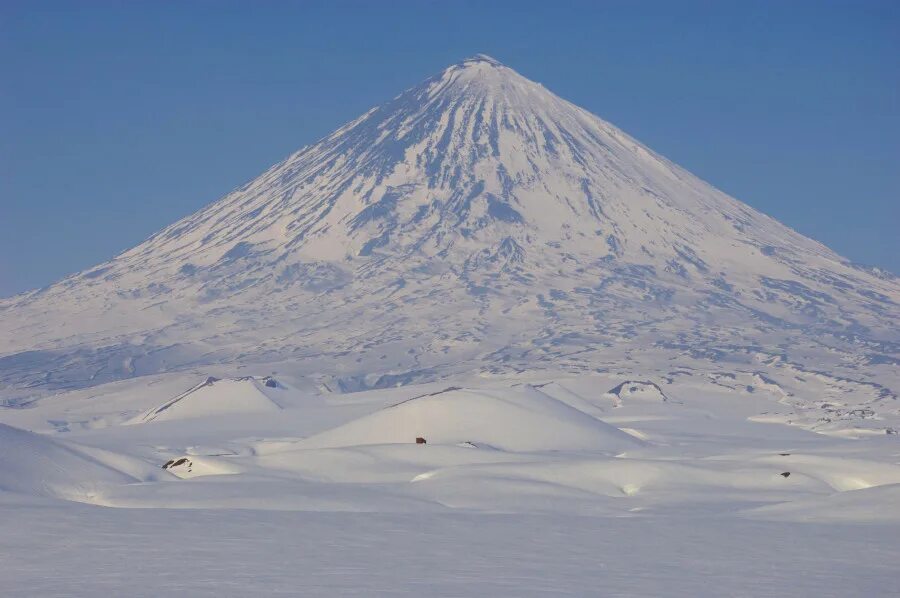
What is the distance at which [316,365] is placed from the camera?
646 ft

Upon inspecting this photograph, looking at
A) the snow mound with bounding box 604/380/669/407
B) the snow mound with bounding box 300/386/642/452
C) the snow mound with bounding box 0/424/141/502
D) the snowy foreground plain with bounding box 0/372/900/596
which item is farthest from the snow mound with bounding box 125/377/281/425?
the snow mound with bounding box 0/424/141/502

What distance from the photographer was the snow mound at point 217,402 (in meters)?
129

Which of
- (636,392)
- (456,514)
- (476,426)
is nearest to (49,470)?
(456,514)

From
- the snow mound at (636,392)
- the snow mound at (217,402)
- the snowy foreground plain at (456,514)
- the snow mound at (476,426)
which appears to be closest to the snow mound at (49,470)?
the snowy foreground plain at (456,514)

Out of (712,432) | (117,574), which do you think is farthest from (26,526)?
(712,432)

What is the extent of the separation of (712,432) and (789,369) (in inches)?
2998

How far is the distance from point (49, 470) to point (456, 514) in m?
16.7

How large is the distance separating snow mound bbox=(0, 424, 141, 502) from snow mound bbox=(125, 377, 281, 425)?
7729 cm

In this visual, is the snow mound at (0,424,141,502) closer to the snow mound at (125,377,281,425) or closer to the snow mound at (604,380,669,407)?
the snow mound at (125,377,281,425)

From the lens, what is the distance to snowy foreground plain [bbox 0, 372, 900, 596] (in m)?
22.8

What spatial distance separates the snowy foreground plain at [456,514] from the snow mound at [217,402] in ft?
124

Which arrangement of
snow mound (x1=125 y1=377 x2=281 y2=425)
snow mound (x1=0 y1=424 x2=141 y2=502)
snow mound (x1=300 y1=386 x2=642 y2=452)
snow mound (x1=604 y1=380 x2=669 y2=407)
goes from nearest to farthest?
snow mound (x1=0 y1=424 x2=141 y2=502)
snow mound (x1=300 y1=386 x2=642 y2=452)
snow mound (x1=125 y1=377 x2=281 y2=425)
snow mound (x1=604 y1=380 x2=669 y2=407)

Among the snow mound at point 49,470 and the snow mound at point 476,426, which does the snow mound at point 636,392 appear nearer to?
the snow mound at point 476,426

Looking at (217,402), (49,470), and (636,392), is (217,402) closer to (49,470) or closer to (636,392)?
(636,392)
